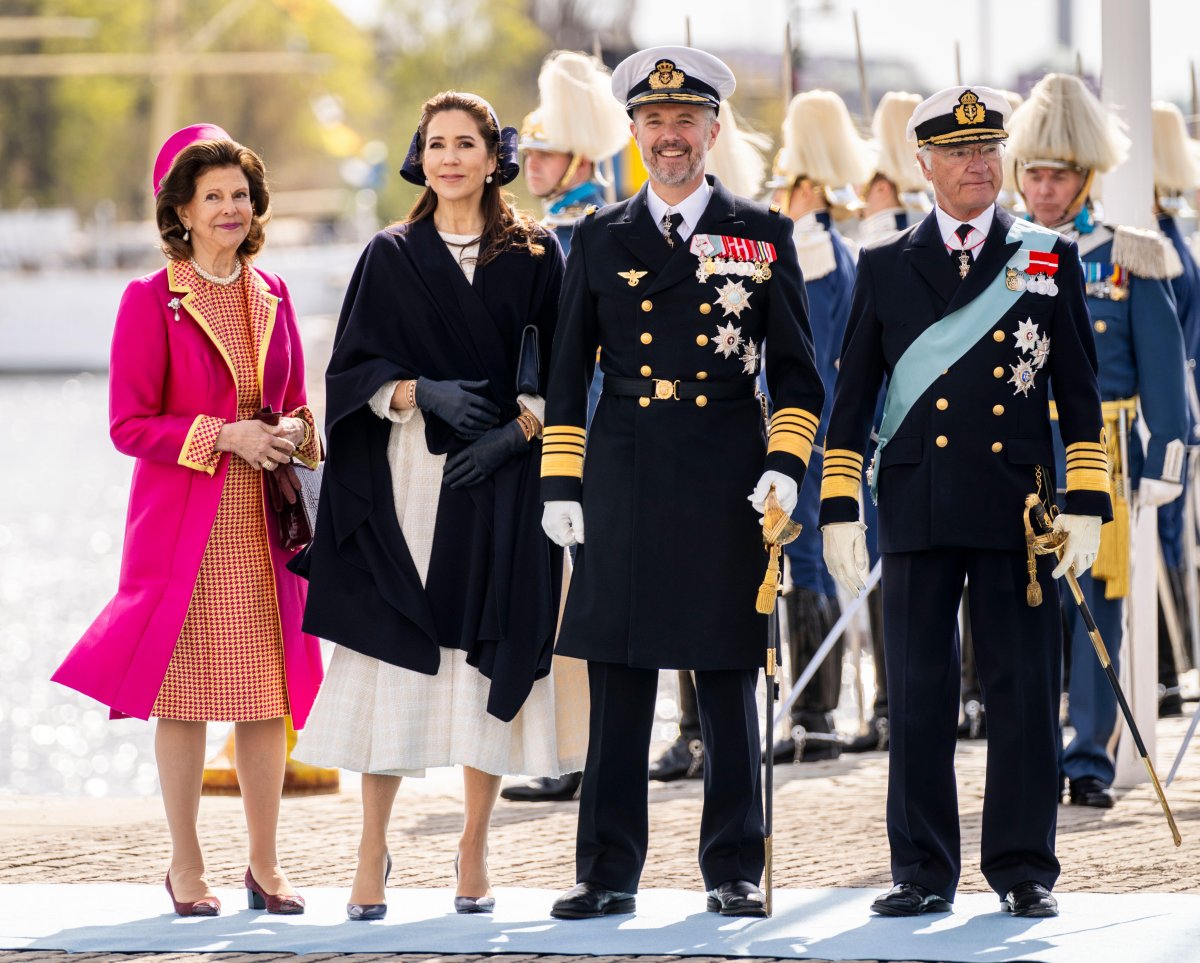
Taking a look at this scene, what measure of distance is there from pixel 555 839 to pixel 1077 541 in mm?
2220

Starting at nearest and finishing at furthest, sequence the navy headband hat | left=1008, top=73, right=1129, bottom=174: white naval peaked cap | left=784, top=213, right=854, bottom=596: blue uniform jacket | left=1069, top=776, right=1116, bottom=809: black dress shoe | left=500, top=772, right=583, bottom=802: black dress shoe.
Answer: the navy headband hat
left=1008, top=73, right=1129, bottom=174: white naval peaked cap
left=1069, top=776, right=1116, bottom=809: black dress shoe
left=500, top=772, right=583, bottom=802: black dress shoe
left=784, top=213, right=854, bottom=596: blue uniform jacket

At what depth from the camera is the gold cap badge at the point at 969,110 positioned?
555 cm

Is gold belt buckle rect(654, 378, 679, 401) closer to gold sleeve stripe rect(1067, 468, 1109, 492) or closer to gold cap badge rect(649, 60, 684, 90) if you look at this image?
gold cap badge rect(649, 60, 684, 90)

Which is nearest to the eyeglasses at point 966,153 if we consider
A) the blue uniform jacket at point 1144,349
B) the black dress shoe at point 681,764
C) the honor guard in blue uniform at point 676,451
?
the honor guard in blue uniform at point 676,451

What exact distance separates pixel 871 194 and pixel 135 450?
432 cm

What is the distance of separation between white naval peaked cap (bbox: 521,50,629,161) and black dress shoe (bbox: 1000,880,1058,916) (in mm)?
3482

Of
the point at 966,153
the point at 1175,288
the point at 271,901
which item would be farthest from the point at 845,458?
the point at 1175,288

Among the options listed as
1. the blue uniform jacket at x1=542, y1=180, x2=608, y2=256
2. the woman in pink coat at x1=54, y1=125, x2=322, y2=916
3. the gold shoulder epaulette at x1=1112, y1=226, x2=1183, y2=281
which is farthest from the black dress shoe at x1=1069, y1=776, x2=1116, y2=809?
the woman in pink coat at x1=54, y1=125, x2=322, y2=916

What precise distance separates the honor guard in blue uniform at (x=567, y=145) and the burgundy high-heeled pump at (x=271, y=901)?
2.18 m

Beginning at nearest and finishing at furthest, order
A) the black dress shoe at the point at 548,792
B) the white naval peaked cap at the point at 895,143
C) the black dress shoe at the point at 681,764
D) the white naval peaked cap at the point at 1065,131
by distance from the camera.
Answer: the white naval peaked cap at the point at 1065,131 → the black dress shoe at the point at 548,792 → the black dress shoe at the point at 681,764 → the white naval peaked cap at the point at 895,143

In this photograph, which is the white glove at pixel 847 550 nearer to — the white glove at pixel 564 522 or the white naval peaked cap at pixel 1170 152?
the white glove at pixel 564 522

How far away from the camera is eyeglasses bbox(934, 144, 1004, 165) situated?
219 inches

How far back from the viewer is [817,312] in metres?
8.52

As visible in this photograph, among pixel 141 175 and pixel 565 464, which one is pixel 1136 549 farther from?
pixel 141 175
